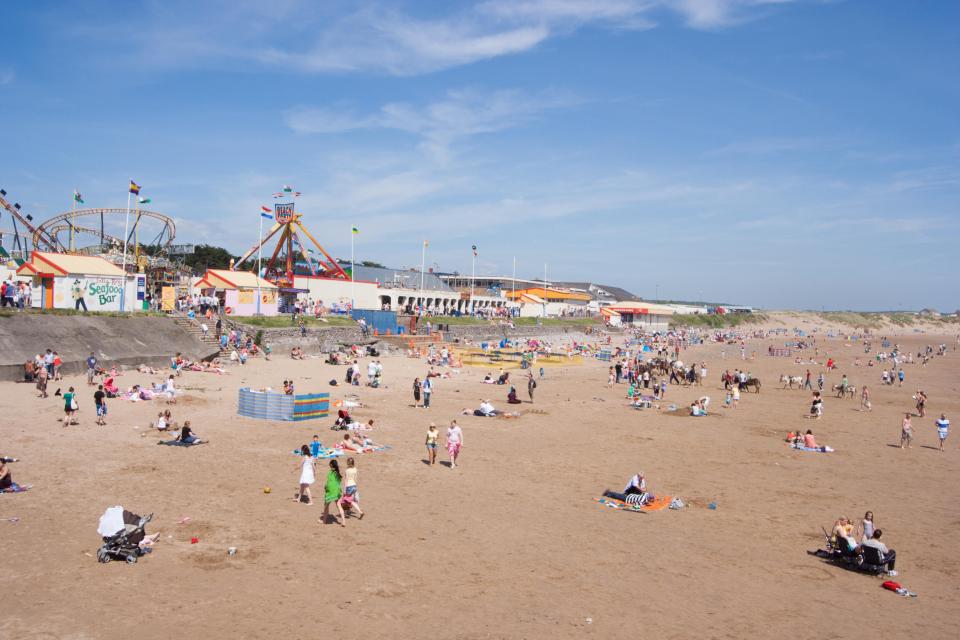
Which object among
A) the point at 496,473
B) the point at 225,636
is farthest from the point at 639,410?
the point at 225,636

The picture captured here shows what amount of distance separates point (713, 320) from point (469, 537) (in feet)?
410

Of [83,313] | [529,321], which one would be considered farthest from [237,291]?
[529,321]

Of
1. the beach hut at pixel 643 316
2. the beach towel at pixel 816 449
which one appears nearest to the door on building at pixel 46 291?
the beach towel at pixel 816 449

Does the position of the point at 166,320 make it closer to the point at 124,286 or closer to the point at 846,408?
the point at 124,286

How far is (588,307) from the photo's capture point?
10469 centimetres

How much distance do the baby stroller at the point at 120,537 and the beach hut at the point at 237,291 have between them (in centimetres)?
3656

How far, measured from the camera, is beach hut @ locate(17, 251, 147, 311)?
32.8m

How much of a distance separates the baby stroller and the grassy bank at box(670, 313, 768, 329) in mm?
105961

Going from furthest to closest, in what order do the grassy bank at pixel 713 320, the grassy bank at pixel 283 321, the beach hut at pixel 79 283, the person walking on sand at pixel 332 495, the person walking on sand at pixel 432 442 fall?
the grassy bank at pixel 713 320 < the grassy bank at pixel 283 321 < the beach hut at pixel 79 283 < the person walking on sand at pixel 432 442 < the person walking on sand at pixel 332 495

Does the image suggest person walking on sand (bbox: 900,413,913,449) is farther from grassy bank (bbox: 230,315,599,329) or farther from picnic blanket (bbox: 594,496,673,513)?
grassy bank (bbox: 230,315,599,329)

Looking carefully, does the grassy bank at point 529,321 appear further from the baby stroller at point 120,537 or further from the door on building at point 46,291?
the baby stroller at point 120,537

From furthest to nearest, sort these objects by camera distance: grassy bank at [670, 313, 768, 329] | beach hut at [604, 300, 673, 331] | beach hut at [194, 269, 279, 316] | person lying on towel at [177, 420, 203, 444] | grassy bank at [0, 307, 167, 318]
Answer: grassy bank at [670, 313, 768, 329] → beach hut at [604, 300, 673, 331] → beach hut at [194, 269, 279, 316] → grassy bank at [0, 307, 167, 318] → person lying on towel at [177, 420, 203, 444]

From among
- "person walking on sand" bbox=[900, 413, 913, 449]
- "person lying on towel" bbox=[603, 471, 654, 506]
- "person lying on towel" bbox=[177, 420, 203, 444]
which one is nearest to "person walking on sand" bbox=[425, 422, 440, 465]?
"person lying on towel" bbox=[603, 471, 654, 506]

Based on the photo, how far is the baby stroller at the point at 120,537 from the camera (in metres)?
8.75
